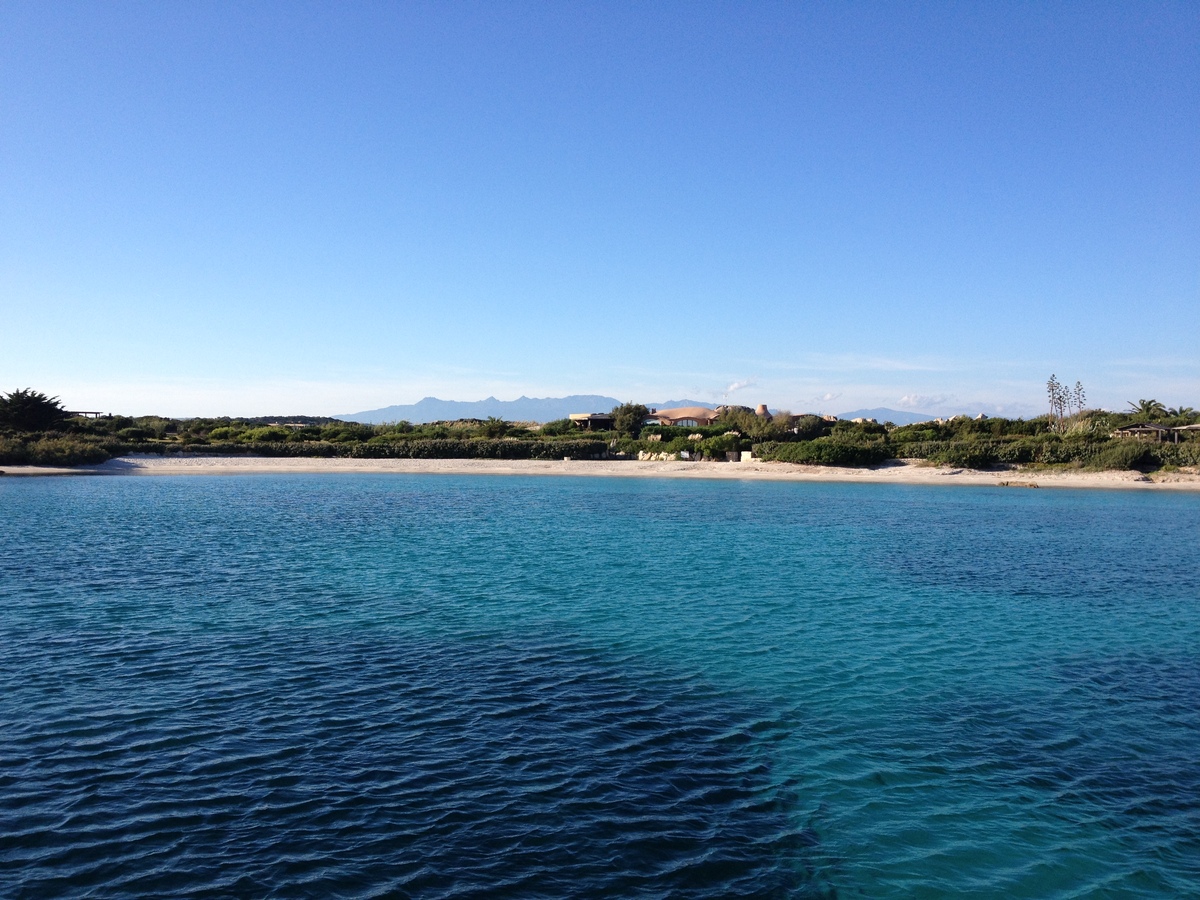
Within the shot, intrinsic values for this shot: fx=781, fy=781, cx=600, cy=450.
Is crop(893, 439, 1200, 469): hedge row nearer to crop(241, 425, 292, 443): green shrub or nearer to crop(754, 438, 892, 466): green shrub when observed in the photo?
crop(754, 438, 892, 466): green shrub

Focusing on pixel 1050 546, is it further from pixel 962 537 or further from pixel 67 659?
pixel 67 659

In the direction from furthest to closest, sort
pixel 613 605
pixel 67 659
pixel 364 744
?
pixel 613 605 → pixel 67 659 → pixel 364 744

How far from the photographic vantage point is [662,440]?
2997 inches

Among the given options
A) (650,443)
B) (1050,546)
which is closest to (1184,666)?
(1050,546)

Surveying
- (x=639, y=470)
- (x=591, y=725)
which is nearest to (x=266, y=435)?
(x=639, y=470)

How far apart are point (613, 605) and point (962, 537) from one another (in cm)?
1817

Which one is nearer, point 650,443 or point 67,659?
point 67,659

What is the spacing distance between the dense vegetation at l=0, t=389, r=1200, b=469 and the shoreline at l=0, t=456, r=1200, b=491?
6.16 ft

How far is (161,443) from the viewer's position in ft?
232

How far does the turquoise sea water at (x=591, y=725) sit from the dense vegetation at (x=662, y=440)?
3754cm

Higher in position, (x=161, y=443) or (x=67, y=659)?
(x=161, y=443)

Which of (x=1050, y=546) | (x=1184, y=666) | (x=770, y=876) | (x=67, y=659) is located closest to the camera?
(x=770, y=876)

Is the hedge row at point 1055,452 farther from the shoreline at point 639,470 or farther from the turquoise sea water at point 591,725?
the turquoise sea water at point 591,725

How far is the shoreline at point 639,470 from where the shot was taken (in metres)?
52.0
